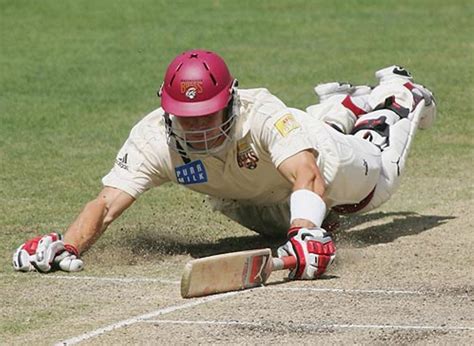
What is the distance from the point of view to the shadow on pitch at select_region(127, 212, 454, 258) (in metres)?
9.77

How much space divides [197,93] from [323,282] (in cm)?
149

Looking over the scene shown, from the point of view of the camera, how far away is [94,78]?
19.5 meters

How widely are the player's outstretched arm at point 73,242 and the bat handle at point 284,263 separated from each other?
1440mm

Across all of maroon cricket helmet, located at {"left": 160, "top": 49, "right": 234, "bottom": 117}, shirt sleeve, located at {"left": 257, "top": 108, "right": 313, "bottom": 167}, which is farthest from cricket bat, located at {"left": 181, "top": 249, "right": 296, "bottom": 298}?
maroon cricket helmet, located at {"left": 160, "top": 49, "right": 234, "bottom": 117}

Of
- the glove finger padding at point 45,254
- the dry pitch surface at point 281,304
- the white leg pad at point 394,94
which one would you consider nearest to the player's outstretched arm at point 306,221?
the dry pitch surface at point 281,304

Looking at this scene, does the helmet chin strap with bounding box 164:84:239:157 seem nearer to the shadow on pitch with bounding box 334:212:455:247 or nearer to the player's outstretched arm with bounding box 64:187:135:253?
the player's outstretched arm with bounding box 64:187:135:253

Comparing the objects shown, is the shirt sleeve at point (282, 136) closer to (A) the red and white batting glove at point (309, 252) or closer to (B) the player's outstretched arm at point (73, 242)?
Answer: (A) the red and white batting glove at point (309, 252)

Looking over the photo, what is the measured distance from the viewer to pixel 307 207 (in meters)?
8.41

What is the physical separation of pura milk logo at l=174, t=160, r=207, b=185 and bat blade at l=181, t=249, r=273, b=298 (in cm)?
121

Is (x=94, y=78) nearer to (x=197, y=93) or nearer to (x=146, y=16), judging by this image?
(x=146, y=16)

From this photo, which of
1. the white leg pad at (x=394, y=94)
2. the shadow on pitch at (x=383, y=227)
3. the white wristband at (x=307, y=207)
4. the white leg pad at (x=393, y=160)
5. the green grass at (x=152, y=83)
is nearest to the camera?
the white wristband at (x=307, y=207)

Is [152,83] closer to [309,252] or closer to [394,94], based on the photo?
[394,94]

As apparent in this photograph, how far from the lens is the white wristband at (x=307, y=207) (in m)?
8.38

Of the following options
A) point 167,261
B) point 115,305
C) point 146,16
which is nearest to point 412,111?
point 167,261
